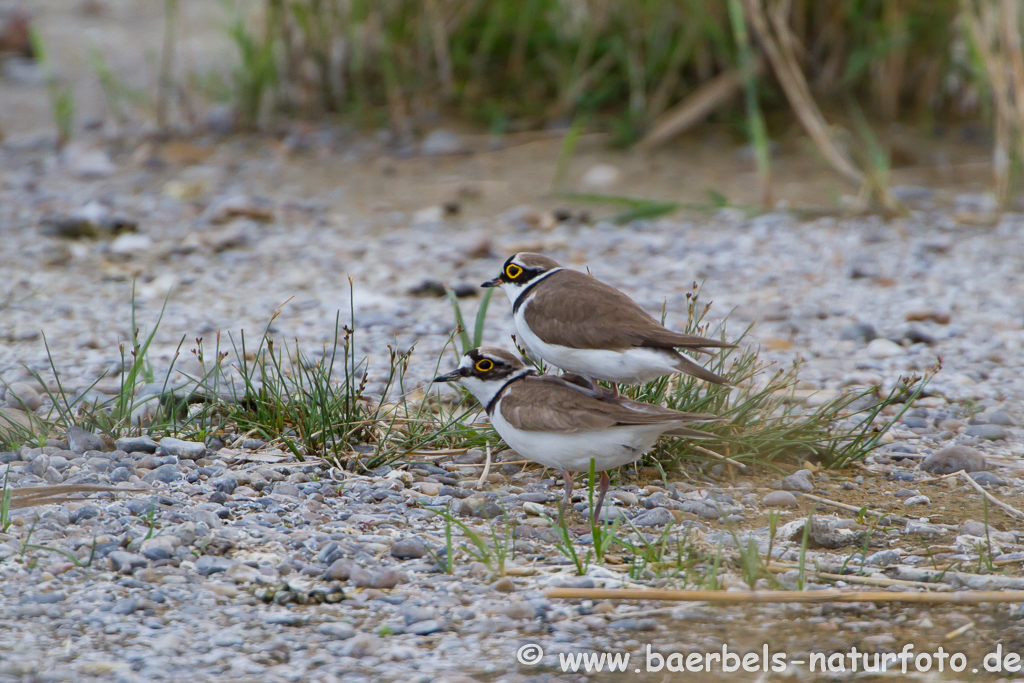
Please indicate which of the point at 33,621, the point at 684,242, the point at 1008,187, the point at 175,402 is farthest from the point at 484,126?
the point at 33,621

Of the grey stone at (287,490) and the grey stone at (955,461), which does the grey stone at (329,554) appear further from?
the grey stone at (955,461)

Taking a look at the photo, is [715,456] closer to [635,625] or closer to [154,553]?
[635,625]

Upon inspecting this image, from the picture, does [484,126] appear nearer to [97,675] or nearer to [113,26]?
[113,26]

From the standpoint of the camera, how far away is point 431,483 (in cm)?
394

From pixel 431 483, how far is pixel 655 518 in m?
0.78

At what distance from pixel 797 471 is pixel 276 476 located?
1798 millimetres

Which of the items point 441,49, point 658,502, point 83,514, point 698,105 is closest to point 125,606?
point 83,514

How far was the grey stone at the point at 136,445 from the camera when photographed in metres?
4.00

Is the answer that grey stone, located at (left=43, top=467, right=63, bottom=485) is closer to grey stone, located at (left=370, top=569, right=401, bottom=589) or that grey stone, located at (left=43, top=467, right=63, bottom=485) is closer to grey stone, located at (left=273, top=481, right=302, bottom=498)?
grey stone, located at (left=273, top=481, right=302, bottom=498)

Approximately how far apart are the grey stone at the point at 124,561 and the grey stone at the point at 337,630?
60 centimetres

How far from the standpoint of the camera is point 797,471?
13.4 feet

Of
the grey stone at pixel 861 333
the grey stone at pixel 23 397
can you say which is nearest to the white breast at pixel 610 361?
the grey stone at pixel 23 397

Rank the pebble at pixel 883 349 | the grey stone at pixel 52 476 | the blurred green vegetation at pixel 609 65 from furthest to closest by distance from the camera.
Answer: the blurred green vegetation at pixel 609 65, the pebble at pixel 883 349, the grey stone at pixel 52 476

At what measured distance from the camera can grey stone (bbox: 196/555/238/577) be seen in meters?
3.27
